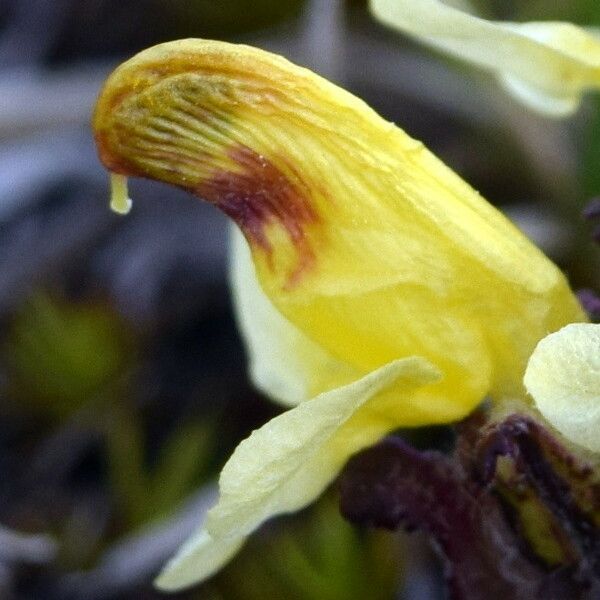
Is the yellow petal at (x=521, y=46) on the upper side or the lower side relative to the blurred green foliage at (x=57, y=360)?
upper

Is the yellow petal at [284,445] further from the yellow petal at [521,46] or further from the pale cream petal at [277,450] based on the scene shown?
the yellow petal at [521,46]

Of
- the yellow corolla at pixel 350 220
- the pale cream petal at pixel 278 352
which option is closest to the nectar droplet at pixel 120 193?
the yellow corolla at pixel 350 220

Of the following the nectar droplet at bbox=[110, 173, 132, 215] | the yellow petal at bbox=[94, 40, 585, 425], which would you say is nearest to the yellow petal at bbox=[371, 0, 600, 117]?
the yellow petal at bbox=[94, 40, 585, 425]

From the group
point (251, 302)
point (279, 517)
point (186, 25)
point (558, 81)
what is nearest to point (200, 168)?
point (251, 302)

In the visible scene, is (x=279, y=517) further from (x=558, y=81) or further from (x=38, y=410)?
(x=558, y=81)

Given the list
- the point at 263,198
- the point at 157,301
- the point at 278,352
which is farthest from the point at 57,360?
the point at 263,198

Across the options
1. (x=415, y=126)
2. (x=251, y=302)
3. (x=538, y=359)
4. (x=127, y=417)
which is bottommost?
(x=127, y=417)

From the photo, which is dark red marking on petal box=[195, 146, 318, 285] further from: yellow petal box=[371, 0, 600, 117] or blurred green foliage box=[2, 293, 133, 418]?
blurred green foliage box=[2, 293, 133, 418]
